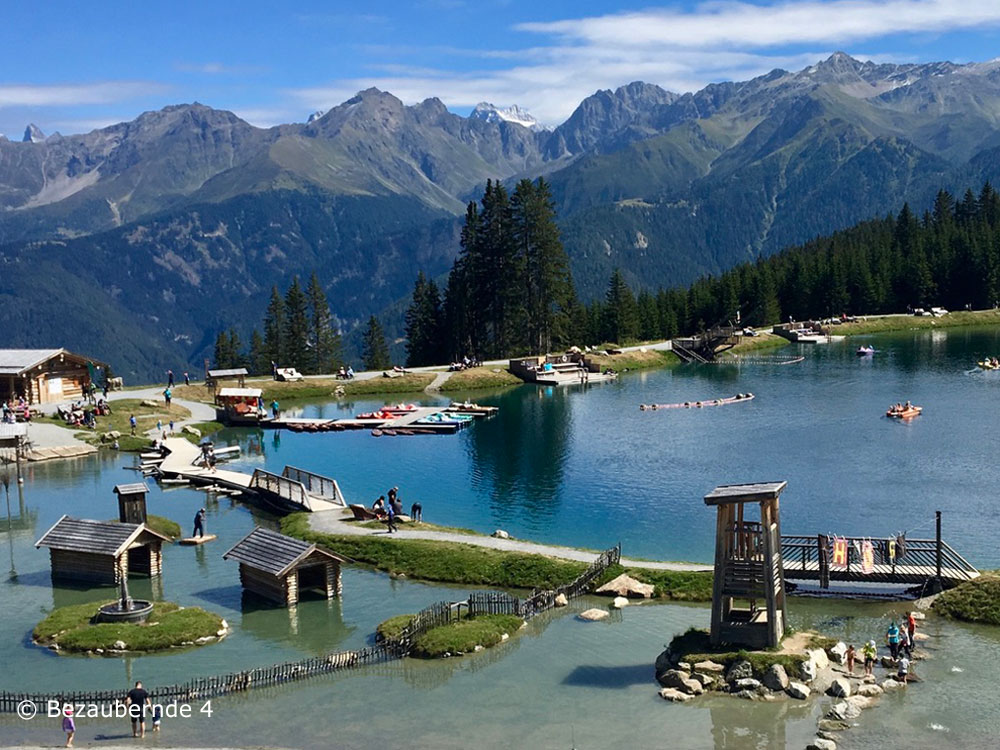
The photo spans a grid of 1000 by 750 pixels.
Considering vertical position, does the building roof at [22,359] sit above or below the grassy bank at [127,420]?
above

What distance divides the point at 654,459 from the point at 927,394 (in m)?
41.6

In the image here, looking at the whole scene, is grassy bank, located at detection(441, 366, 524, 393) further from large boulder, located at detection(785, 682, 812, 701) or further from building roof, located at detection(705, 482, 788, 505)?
large boulder, located at detection(785, 682, 812, 701)

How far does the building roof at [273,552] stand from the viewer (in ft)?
175

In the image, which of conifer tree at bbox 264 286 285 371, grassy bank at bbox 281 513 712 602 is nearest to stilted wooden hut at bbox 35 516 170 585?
grassy bank at bbox 281 513 712 602

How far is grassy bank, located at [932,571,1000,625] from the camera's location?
4769 centimetres

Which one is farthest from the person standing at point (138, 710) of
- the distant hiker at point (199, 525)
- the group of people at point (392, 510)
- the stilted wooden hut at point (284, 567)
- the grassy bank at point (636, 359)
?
the grassy bank at point (636, 359)

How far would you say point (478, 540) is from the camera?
62.1 m

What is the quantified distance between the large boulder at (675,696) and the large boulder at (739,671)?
5.78ft

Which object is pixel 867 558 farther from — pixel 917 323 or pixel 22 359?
pixel 917 323

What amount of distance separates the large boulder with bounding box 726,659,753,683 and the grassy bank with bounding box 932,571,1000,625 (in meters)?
11.3

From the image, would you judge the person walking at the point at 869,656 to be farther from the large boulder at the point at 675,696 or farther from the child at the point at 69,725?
the child at the point at 69,725

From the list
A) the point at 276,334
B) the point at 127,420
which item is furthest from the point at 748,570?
the point at 276,334

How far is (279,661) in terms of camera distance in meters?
46.9

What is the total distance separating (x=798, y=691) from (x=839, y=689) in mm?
1450
